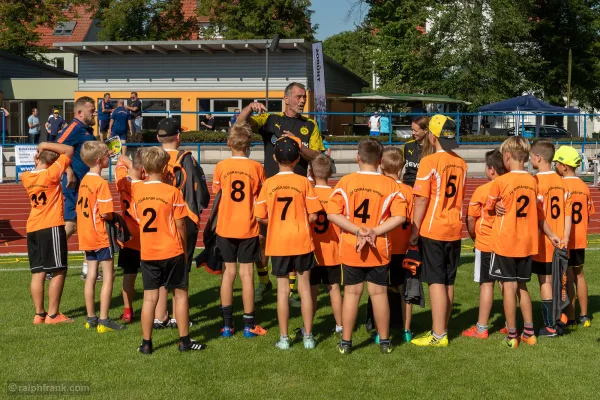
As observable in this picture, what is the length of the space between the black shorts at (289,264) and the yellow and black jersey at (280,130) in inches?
56.8

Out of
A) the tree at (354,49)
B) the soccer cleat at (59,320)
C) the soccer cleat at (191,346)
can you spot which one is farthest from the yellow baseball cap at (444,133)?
the tree at (354,49)

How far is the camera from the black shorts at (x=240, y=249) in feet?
23.3

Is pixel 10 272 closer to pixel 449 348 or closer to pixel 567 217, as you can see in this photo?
pixel 449 348

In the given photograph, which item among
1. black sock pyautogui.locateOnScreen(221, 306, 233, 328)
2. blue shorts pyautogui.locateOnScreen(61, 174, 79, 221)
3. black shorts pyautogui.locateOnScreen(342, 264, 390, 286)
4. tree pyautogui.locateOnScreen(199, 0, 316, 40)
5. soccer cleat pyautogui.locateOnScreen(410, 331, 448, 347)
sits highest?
tree pyautogui.locateOnScreen(199, 0, 316, 40)

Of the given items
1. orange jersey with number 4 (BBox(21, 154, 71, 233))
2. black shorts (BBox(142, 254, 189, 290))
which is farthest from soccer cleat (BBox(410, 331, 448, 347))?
orange jersey with number 4 (BBox(21, 154, 71, 233))

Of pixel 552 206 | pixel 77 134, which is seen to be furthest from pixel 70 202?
pixel 552 206

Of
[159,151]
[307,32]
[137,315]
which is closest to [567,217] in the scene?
[159,151]

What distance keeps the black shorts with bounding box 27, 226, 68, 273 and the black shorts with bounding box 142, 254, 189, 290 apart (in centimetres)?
158

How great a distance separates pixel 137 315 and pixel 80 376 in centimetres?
208

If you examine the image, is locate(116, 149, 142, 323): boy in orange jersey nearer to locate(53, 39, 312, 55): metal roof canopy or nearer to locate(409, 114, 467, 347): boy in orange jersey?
locate(409, 114, 467, 347): boy in orange jersey

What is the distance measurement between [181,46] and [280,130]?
25.2 metres

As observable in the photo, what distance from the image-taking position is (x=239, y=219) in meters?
7.09

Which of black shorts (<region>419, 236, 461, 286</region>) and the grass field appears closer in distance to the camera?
the grass field

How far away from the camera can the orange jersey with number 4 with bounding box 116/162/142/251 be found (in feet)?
24.8
